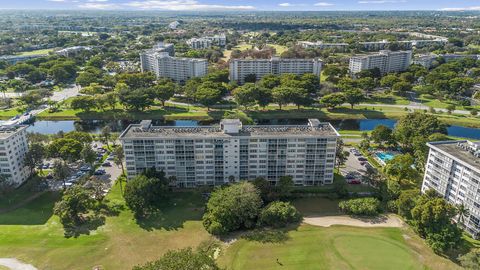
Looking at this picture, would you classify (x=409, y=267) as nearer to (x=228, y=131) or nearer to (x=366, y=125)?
(x=228, y=131)

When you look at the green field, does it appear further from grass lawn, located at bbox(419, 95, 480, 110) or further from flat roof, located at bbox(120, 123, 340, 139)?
grass lawn, located at bbox(419, 95, 480, 110)

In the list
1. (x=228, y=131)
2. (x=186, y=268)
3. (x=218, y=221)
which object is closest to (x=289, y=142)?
(x=228, y=131)

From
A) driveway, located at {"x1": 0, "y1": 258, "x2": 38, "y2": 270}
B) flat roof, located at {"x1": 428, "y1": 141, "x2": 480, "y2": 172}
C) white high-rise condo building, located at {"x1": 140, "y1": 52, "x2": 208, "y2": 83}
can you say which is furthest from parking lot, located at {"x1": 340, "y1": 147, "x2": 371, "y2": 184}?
white high-rise condo building, located at {"x1": 140, "y1": 52, "x2": 208, "y2": 83}

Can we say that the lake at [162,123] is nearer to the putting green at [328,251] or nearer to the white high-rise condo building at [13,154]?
the white high-rise condo building at [13,154]

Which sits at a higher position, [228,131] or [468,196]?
[228,131]

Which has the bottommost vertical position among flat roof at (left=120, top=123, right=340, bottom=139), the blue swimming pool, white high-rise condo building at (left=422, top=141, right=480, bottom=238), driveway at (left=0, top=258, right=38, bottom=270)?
driveway at (left=0, top=258, right=38, bottom=270)

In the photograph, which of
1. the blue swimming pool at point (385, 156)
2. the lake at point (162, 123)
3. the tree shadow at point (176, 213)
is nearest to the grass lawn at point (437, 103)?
the lake at point (162, 123)
